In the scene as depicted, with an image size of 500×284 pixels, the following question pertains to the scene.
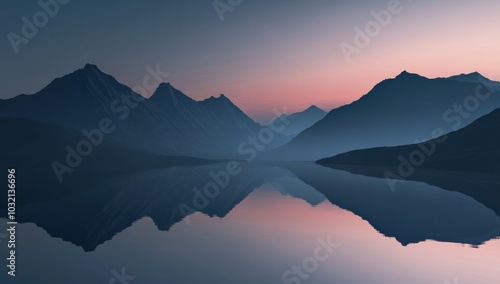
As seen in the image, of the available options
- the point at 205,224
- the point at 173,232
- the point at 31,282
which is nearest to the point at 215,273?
the point at 31,282

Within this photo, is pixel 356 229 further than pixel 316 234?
Yes

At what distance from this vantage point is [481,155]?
647 feet

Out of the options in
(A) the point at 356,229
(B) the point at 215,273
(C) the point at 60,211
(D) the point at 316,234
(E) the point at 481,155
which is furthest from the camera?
(E) the point at 481,155

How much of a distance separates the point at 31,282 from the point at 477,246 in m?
29.5

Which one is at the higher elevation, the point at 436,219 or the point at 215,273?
the point at 215,273

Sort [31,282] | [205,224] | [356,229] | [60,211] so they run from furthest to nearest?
[60,211] → [205,224] → [356,229] → [31,282]

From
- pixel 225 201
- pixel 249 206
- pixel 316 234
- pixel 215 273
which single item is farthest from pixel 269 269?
pixel 225 201

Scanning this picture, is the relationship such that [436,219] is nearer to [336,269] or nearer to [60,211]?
[336,269]

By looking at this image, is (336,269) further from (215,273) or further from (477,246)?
(477,246)

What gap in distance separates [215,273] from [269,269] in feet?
10.5

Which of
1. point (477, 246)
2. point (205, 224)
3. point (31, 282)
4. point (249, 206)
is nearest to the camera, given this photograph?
point (31, 282)

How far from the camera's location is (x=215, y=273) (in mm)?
24344

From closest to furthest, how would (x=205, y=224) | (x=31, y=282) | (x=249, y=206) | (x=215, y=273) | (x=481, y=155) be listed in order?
(x=31, y=282)
(x=215, y=273)
(x=205, y=224)
(x=249, y=206)
(x=481, y=155)

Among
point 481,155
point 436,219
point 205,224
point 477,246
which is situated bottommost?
point 481,155
